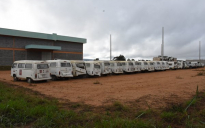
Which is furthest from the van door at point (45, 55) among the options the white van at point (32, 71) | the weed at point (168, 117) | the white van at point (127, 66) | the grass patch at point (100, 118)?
the weed at point (168, 117)

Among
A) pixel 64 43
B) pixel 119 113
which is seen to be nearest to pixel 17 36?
pixel 64 43

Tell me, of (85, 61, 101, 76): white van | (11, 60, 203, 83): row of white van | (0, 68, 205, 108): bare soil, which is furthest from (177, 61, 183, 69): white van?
(0, 68, 205, 108): bare soil

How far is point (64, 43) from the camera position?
44.2 metres

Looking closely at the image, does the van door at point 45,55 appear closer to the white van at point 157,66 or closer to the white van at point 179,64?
the white van at point 157,66

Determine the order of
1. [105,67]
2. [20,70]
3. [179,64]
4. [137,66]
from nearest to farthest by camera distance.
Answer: [20,70], [105,67], [137,66], [179,64]

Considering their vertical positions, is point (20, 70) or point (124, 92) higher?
point (20, 70)

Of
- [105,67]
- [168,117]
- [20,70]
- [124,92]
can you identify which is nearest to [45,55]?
[105,67]

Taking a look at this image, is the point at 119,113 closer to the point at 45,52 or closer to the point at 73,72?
the point at 73,72

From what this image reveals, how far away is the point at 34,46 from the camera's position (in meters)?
36.1

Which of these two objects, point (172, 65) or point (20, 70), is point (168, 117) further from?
point (172, 65)

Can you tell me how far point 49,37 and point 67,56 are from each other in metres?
6.93

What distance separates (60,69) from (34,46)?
2234 cm

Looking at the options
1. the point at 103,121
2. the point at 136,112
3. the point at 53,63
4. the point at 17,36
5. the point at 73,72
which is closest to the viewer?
the point at 103,121

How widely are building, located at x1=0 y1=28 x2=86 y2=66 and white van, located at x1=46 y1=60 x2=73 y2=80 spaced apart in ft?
70.4
